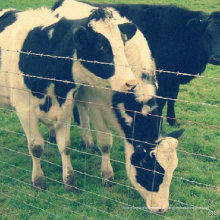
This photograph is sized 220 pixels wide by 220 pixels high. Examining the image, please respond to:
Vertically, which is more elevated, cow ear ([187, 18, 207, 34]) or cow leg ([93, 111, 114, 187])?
cow ear ([187, 18, 207, 34])

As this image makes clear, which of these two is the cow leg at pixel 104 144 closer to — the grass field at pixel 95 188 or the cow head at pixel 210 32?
the grass field at pixel 95 188

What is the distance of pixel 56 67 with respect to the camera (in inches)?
161

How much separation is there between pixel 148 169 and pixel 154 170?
0.07 metres

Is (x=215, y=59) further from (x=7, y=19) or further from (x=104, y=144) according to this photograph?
(x=7, y=19)

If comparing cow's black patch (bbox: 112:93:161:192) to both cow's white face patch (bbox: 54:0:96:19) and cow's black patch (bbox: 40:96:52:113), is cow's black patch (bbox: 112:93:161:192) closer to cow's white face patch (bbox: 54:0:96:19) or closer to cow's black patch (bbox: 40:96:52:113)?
cow's black patch (bbox: 40:96:52:113)

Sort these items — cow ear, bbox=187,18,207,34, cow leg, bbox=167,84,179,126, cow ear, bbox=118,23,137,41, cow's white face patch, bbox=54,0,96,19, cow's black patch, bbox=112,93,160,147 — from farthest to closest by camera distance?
cow leg, bbox=167,84,179,126, cow ear, bbox=187,18,207,34, cow's white face patch, bbox=54,0,96,19, cow ear, bbox=118,23,137,41, cow's black patch, bbox=112,93,160,147

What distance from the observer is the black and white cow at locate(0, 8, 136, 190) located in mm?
3820

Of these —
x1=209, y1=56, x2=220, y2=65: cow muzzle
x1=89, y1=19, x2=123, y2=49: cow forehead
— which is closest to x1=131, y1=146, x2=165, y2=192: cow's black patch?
x1=89, y1=19, x2=123, y2=49: cow forehead

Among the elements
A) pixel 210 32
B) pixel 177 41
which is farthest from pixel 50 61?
pixel 210 32

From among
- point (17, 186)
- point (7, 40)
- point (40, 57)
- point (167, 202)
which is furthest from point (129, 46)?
point (17, 186)

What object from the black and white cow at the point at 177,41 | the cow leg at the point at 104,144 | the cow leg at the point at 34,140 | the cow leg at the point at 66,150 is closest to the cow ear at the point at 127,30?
the cow leg at the point at 104,144

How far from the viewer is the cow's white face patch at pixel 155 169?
3750 mm

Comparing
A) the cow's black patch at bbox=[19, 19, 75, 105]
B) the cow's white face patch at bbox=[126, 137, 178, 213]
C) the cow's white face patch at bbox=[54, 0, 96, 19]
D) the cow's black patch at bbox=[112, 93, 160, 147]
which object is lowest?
the cow's white face patch at bbox=[126, 137, 178, 213]

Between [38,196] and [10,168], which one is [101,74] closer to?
[38,196]
